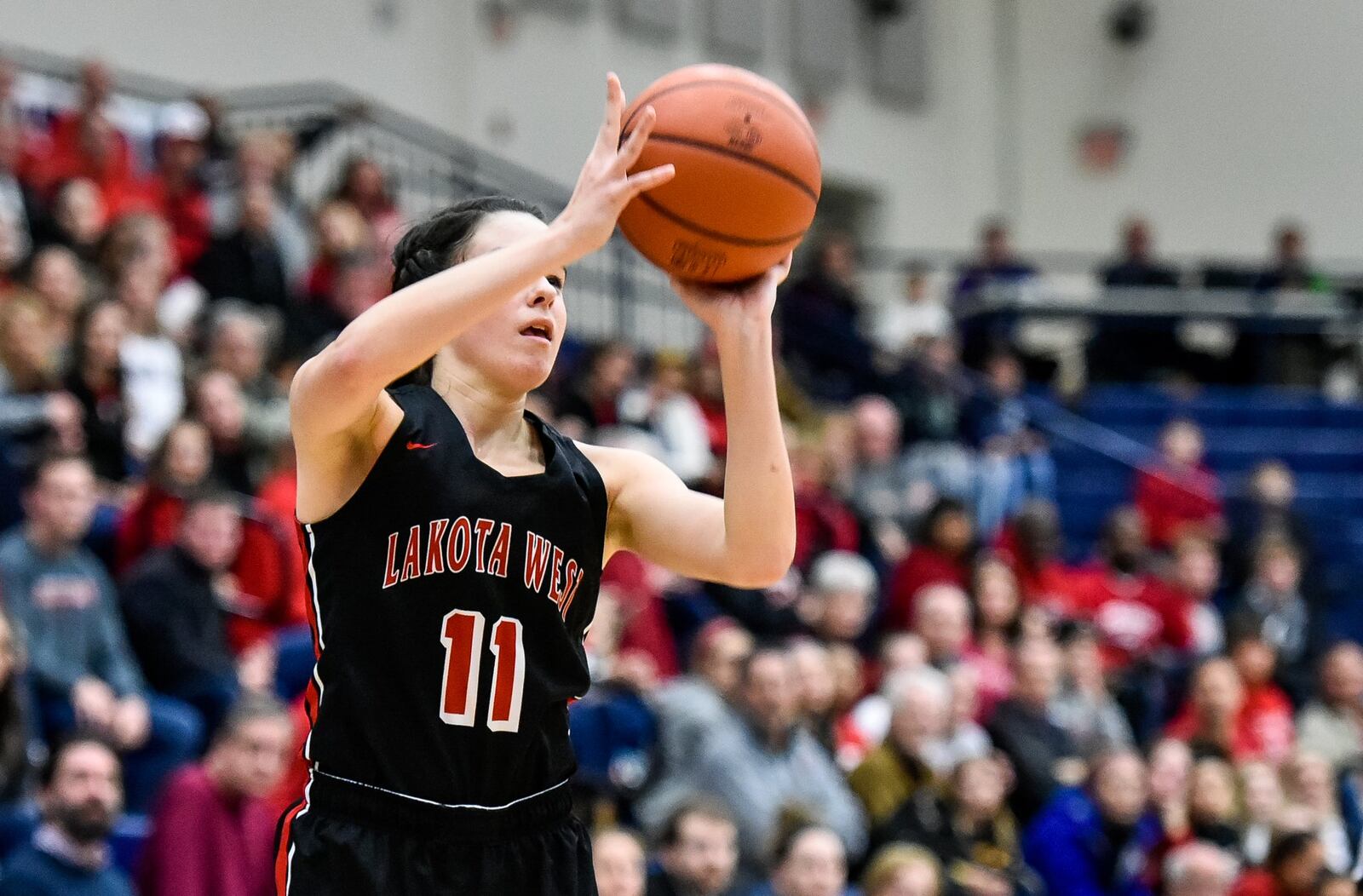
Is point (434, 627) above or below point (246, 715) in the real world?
above

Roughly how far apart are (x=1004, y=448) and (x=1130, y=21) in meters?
7.65

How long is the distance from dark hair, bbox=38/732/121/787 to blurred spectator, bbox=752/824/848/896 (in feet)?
7.58

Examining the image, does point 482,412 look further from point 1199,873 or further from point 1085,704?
point 1085,704

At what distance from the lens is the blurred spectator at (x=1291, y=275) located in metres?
16.8

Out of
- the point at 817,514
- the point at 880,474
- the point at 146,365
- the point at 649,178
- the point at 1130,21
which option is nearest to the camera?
the point at 649,178

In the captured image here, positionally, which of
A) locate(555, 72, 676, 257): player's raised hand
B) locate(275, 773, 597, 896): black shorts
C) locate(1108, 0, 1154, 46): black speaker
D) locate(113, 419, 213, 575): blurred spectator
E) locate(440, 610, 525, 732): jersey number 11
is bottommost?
locate(113, 419, 213, 575): blurred spectator

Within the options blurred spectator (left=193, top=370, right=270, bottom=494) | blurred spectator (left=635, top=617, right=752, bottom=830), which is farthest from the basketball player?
blurred spectator (left=193, top=370, right=270, bottom=494)

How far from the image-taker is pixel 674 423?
1064 cm

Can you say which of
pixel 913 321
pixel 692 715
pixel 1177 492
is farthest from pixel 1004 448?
pixel 692 715

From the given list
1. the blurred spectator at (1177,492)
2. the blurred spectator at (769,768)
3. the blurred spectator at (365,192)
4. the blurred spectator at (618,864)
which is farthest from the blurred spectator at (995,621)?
the blurred spectator at (365,192)

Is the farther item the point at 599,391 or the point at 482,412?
the point at 599,391

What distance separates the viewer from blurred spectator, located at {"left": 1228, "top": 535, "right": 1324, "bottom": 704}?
36.9 feet

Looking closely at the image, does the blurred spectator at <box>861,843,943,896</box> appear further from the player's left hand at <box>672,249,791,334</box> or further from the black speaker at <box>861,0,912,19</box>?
the black speaker at <box>861,0,912,19</box>

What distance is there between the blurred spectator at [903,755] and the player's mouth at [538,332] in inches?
198
